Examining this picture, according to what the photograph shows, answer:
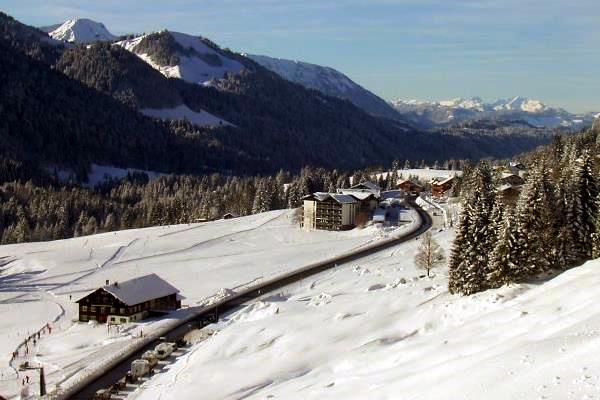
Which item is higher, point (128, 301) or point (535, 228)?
point (535, 228)

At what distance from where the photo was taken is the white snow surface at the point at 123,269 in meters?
60.1

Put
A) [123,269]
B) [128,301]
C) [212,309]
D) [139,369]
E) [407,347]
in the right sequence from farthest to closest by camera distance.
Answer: [123,269], [212,309], [128,301], [139,369], [407,347]

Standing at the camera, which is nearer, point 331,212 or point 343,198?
point 331,212

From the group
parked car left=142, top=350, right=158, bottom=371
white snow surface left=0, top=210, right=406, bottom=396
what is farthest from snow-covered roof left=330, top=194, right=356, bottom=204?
parked car left=142, top=350, right=158, bottom=371

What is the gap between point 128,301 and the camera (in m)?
68.4

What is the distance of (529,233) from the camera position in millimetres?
52250

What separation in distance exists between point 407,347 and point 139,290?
37009 mm

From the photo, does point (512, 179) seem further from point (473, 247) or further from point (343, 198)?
point (473, 247)

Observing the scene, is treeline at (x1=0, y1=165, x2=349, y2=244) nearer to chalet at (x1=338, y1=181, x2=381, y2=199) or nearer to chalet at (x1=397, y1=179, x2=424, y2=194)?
chalet at (x1=397, y1=179, x2=424, y2=194)

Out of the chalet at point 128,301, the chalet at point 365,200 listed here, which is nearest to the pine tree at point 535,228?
the chalet at point 128,301

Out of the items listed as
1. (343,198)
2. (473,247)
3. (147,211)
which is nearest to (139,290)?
(473,247)

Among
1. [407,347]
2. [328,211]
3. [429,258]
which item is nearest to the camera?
→ [407,347]

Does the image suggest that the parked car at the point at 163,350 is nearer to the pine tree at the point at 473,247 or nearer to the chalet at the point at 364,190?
the pine tree at the point at 473,247

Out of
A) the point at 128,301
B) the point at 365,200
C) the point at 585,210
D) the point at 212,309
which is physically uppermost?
the point at 585,210
